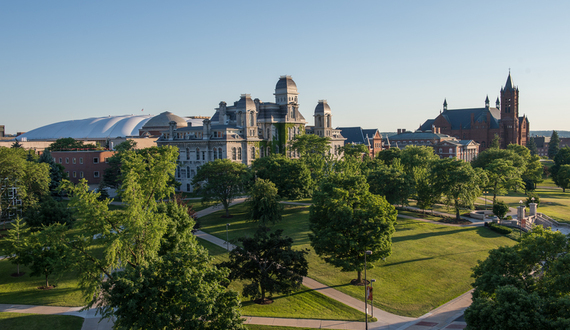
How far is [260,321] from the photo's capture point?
103ft

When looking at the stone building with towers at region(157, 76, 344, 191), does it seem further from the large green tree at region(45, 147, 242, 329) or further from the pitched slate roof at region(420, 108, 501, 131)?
the pitched slate roof at region(420, 108, 501, 131)

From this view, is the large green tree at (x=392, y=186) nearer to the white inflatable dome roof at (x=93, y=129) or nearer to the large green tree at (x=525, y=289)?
the large green tree at (x=525, y=289)

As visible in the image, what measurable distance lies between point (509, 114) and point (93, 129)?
157976 millimetres

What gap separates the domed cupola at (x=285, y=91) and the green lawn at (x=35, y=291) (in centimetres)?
6325

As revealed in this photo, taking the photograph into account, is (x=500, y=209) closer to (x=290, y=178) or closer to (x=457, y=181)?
(x=457, y=181)

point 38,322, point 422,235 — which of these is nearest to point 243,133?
point 422,235

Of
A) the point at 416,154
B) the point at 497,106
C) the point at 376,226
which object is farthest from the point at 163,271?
the point at 497,106

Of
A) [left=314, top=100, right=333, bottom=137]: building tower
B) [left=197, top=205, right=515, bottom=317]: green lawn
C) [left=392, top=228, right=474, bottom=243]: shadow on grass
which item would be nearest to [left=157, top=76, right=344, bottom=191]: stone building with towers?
[left=314, top=100, right=333, bottom=137]: building tower

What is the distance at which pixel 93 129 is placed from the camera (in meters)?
168

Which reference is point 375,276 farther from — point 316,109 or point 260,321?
point 316,109

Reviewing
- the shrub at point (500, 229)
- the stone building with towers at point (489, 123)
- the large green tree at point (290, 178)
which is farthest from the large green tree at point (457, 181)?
the stone building with towers at point (489, 123)

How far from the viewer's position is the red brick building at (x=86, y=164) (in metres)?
93.2

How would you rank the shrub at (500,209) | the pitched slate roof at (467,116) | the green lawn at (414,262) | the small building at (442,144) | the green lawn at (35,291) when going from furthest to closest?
the pitched slate roof at (467,116)
the small building at (442,144)
the shrub at (500,209)
the green lawn at (414,262)
the green lawn at (35,291)

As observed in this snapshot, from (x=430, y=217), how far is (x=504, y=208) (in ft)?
33.7
